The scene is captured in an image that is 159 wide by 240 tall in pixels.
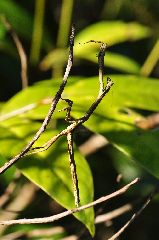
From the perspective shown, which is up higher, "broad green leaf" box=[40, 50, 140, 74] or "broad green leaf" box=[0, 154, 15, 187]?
"broad green leaf" box=[40, 50, 140, 74]

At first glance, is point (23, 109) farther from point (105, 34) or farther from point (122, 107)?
point (105, 34)

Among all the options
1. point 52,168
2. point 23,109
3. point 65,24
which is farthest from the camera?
point 65,24

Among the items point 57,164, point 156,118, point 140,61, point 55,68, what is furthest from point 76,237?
point 140,61

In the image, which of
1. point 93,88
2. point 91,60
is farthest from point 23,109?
point 91,60

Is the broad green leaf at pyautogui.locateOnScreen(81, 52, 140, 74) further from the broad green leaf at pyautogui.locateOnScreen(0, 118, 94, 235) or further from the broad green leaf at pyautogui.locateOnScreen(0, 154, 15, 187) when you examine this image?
the broad green leaf at pyautogui.locateOnScreen(0, 118, 94, 235)

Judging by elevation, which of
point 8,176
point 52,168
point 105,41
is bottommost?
point 8,176

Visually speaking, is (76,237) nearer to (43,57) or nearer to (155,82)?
(155,82)

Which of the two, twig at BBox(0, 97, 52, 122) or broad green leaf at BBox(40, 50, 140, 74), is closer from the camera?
twig at BBox(0, 97, 52, 122)

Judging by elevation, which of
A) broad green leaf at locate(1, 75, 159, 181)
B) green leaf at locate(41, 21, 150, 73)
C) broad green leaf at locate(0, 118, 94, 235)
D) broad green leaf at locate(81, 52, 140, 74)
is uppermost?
broad green leaf at locate(1, 75, 159, 181)

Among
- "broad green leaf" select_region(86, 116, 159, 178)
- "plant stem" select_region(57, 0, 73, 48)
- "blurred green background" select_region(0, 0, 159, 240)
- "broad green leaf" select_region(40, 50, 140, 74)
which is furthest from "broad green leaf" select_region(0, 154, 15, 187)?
"plant stem" select_region(57, 0, 73, 48)

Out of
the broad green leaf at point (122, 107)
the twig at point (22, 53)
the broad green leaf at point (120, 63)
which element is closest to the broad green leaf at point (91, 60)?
the broad green leaf at point (120, 63)
